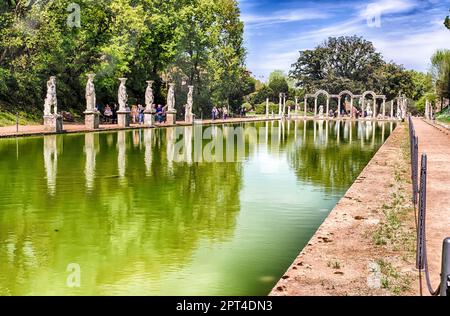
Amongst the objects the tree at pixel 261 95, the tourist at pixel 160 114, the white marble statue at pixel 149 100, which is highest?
the tree at pixel 261 95

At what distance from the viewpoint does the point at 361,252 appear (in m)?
6.27

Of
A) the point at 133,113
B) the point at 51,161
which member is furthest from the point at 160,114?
the point at 51,161

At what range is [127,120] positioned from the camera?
38938 millimetres

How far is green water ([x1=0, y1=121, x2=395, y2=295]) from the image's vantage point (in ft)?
19.4

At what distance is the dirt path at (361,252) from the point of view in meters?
5.05

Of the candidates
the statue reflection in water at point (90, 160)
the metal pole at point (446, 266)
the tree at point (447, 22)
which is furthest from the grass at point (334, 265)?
the tree at point (447, 22)

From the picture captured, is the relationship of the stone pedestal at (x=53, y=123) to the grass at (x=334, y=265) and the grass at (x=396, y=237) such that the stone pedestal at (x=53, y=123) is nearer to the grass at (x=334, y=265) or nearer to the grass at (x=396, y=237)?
the grass at (x=396, y=237)

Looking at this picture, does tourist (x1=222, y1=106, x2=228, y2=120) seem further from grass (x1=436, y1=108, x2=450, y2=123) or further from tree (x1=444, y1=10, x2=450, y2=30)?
tree (x1=444, y1=10, x2=450, y2=30)

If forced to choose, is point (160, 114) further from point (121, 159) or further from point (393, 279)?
point (393, 279)

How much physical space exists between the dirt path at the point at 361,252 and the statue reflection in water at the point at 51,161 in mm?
5951

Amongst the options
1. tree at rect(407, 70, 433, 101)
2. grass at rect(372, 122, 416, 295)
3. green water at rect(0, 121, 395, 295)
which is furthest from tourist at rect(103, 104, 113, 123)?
tree at rect(407, 70, 433, 101)

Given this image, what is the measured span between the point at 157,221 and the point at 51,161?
880cm

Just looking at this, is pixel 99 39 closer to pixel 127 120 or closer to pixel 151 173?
pixel 127 120

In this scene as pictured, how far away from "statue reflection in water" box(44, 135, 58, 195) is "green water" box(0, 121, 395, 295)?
0.14ft
